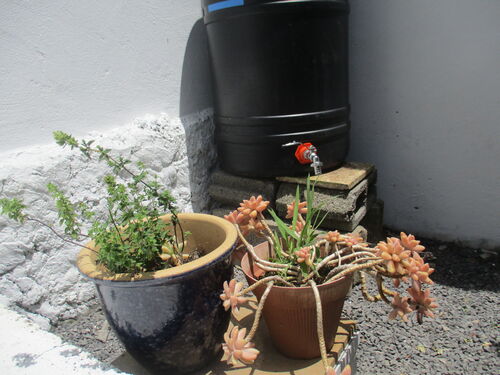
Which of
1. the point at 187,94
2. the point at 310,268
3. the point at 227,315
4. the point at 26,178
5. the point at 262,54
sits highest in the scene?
the point at 262,54

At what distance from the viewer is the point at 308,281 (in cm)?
118

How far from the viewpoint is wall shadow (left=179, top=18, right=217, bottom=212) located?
228 centimetres

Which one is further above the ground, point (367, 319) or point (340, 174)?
point (340, 174)

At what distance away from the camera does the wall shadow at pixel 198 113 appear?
228 centimetres

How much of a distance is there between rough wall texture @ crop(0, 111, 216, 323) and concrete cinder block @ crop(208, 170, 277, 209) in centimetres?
26

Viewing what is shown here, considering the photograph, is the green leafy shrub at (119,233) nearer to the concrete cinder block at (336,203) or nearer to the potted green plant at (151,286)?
the potted green plant at (151,286)

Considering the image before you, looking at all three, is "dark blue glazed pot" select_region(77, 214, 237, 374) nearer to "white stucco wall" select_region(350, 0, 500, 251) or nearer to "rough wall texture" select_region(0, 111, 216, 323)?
"rough wall texture" select_region(0, 111, 216, 323)

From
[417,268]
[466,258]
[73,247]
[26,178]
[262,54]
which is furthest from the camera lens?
[466,258]

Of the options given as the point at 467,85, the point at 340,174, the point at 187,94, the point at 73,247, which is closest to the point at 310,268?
the point at 340,174

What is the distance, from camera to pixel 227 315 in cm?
129

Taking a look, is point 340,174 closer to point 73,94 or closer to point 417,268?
point 417,268

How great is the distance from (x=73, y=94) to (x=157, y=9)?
2.12ft

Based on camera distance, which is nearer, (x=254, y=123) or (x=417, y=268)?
(x=417, y=268)

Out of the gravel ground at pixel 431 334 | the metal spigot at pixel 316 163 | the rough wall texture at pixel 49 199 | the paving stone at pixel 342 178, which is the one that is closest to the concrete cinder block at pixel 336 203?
the paving stone at pixel 342 178
